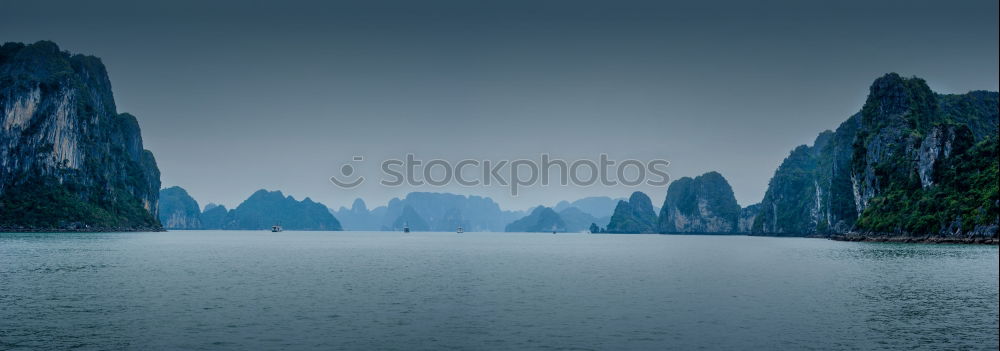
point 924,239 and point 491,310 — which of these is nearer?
point 491,310

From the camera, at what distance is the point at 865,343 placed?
26.1 meters

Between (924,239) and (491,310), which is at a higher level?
(924,239)

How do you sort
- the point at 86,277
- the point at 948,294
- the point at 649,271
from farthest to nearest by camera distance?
the point at 649,271, the point at 86,277, the point at 948,294

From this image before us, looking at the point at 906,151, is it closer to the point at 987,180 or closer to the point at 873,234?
the point at 873,234

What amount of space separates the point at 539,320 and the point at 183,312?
1925 centimetres

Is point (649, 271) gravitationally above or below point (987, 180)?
below

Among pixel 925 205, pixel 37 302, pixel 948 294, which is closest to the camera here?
pixel 37 302

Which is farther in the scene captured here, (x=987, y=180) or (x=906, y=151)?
(x=906, y=151)

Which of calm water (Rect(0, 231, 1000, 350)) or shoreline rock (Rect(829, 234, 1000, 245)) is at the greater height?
shoreline rock (Rect(829, 234, 1000, 245))

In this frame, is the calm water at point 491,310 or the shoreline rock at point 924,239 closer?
the calm water at point 491,310

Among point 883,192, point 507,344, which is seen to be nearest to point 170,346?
point 507,344

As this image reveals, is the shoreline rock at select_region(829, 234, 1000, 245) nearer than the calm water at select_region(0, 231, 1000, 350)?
No

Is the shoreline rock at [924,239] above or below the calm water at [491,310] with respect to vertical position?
above

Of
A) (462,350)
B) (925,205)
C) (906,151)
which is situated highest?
(906,151)
